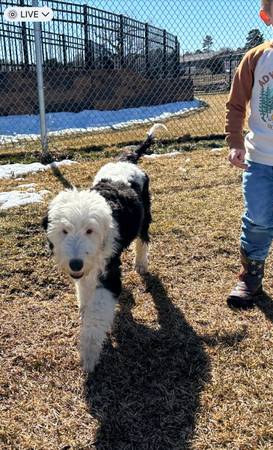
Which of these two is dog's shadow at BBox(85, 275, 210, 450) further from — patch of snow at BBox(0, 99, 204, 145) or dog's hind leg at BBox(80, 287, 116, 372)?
patch of snow at BBox(0, 99, 204, 145)

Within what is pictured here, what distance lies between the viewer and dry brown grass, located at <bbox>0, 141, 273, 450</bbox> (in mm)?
2178

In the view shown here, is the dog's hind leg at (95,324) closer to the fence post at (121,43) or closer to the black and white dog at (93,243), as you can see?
the black and white dog at (93,243)

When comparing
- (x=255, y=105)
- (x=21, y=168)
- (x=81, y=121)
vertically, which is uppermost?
(x=255, y=105)

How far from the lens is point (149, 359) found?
8.84ft

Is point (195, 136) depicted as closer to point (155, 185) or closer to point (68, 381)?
point (155, 185)

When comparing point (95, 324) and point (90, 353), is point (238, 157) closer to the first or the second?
point (95, 324)

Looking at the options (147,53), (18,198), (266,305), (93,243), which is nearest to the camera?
(93,243)

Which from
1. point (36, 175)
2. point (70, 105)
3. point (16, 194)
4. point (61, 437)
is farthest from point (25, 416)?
point (70, 105)

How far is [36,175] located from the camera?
6.48 m

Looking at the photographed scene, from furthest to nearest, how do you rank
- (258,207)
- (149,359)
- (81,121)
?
1. (81,121)
2. (258,207)
3. (149,359)

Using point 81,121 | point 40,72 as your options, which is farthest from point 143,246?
point 81,121

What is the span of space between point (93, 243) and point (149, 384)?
762mm

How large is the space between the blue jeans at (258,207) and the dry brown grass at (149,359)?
41 centimetres

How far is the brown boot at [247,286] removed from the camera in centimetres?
320
